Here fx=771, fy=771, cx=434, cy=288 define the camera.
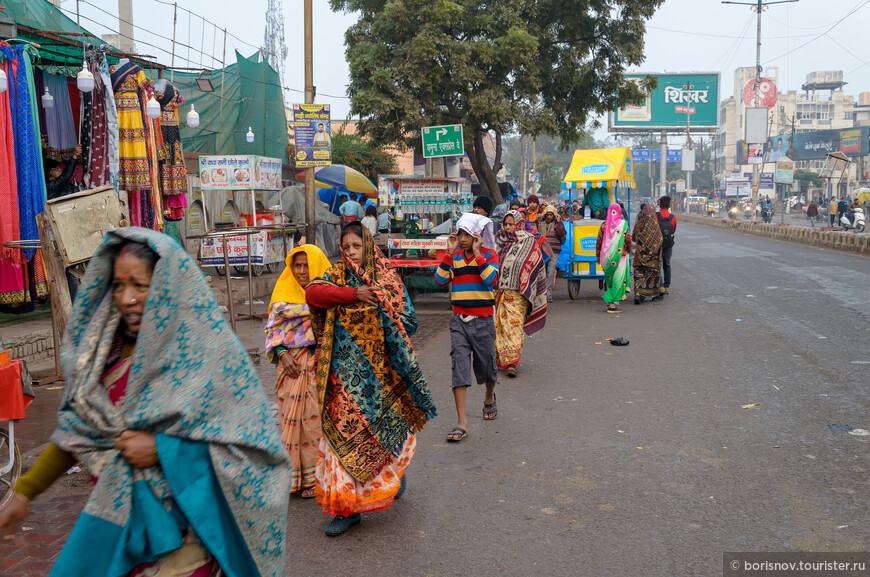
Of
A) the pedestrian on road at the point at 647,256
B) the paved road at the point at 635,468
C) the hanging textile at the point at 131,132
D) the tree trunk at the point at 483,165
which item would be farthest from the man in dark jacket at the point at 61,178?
the tree trunk at the point at 483,165

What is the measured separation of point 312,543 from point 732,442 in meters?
3.11

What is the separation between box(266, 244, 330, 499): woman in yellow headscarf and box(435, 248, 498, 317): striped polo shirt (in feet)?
4.69

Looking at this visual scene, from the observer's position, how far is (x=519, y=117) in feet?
58.6

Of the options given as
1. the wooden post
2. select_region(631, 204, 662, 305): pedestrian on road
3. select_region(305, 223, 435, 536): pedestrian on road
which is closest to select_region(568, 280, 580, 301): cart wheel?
select_region(631, 204, 662, 305): pedestrian on road

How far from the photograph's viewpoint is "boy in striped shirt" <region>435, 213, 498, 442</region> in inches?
230

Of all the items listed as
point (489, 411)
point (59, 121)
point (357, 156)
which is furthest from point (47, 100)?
point (357, 156)

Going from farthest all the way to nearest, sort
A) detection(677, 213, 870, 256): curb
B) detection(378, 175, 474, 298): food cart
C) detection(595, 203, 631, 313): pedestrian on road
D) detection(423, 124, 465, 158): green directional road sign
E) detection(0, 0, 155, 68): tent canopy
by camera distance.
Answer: detection(677, 213, 870, 256): curb, detection(423, 124, 465, 158): green directional road sign, detection(378, 175, 474, 298): food cart, detection(595, 203, 631, 313): pedestrian on road, detection(0, 0, 155, 68): tent canopy

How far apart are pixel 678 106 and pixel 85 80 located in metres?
61.0

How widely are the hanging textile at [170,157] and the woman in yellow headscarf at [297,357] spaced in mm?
5322

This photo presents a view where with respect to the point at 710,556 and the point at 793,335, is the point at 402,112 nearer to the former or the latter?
the point at 793,335

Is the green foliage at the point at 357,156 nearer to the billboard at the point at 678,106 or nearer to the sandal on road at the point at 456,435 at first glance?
the sandal on road at the point at 456,435

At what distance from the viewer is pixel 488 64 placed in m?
17.4

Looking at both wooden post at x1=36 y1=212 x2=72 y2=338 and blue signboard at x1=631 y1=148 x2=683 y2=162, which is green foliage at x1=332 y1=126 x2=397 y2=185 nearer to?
wooden post at x1=36 y1=212 x2=72 y2=338

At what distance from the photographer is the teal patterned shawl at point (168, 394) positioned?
2043 millimetres
